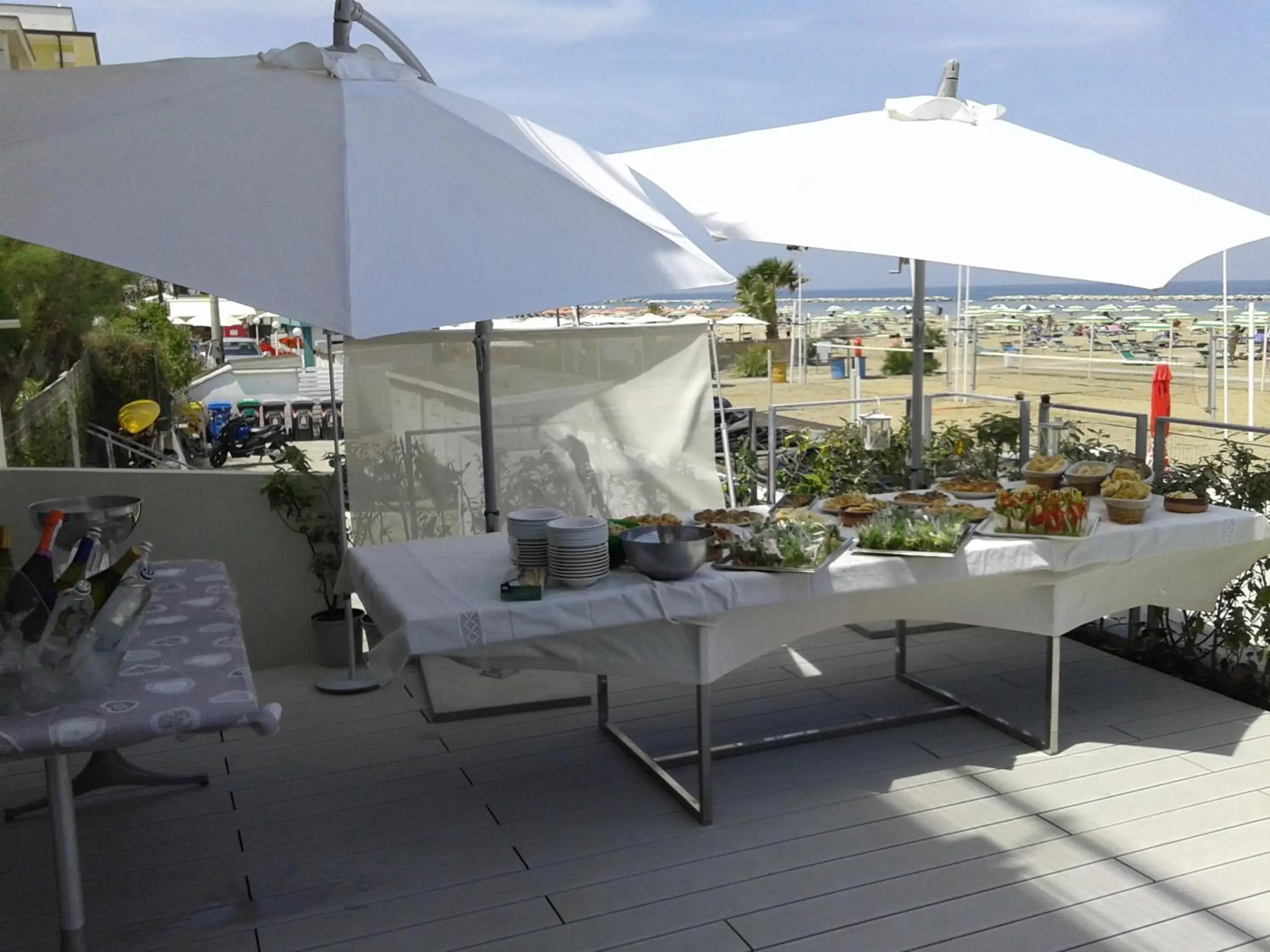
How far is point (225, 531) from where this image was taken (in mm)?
4406

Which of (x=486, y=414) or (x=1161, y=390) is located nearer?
(x=486, y=414)

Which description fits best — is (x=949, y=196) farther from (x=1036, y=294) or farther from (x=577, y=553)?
(x=1036, y=294)

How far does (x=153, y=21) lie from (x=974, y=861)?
6541 millimetres

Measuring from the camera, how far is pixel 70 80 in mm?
2340

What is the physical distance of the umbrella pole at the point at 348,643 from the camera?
4.07 metres

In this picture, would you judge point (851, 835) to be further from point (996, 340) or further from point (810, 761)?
point (996, 340)

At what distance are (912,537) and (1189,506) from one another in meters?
1.10

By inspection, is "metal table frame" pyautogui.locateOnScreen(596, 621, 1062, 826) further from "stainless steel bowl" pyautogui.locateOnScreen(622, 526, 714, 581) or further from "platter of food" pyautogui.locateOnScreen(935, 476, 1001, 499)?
"platter of food" pyautogui.locateOnScreen(935, 476, 1001, 499)

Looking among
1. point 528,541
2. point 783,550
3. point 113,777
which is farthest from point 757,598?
point 113,777

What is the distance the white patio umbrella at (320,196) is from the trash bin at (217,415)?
901 centimetres

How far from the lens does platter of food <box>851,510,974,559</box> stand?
10.0 feet

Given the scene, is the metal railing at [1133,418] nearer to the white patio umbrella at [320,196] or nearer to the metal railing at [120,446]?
the white patio umbrella at [320,196]

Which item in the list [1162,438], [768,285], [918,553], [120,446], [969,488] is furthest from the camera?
[768,285]

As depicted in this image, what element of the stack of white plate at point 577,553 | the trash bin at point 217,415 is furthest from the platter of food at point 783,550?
the trash bin at point 217,415
